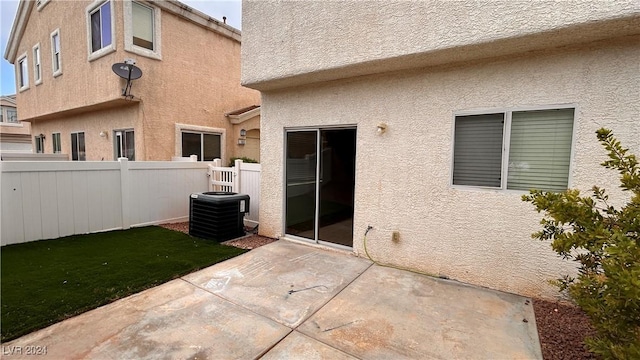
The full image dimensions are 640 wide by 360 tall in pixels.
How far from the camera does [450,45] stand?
4.20 m

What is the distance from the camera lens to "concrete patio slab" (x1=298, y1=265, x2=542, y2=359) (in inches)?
122

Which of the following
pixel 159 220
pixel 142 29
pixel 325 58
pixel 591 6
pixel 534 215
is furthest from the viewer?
pixel 142 29

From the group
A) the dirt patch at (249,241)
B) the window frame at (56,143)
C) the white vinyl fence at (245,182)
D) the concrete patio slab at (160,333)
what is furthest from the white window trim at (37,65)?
the concrete patio slab at (160,333)

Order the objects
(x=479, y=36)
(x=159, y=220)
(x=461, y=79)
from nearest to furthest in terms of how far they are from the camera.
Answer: (x=479, y=36) → (x=461, y=79) → (x=159, y=220)

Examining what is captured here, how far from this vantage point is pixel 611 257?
2076 millimetres

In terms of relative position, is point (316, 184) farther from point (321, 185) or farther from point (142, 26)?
point (142, 26)

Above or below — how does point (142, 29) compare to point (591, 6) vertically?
above

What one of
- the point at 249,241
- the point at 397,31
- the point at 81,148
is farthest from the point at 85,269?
the point at 81,148

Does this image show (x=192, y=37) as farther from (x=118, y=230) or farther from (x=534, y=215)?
(x=534, y=215)

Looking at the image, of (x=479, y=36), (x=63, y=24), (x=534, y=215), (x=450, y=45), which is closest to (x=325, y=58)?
(x=450, y=45)

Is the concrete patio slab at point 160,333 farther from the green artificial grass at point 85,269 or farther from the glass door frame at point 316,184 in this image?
the glass door frame at point 316,184

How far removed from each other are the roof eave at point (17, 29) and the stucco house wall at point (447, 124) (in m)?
15.2

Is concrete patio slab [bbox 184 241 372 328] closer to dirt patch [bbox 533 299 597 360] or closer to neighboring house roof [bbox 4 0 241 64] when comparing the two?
dirt patch [bbox 533 299 597 360]

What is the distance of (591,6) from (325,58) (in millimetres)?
3694
